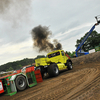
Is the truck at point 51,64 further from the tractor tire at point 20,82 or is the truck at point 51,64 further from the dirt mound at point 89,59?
the dirt mound at point 89,59

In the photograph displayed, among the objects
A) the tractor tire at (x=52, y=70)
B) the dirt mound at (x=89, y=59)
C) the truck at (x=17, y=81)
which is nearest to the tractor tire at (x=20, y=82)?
the truck at (x=17, y=81)

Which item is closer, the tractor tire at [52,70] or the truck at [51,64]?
the tractor tire at [52,70]

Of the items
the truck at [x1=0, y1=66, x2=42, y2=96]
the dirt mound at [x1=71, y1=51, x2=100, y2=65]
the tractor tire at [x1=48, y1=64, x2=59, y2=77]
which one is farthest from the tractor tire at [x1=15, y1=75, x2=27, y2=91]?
the dirt mound at [x1=71, y1=51, x2=100, y2=65]

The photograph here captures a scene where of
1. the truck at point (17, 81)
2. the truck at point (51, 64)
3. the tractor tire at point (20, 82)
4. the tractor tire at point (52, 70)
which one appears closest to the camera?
the truck at point (17, 81)

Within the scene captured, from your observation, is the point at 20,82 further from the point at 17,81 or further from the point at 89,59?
the point at 89,59

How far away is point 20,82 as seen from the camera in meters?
6.73

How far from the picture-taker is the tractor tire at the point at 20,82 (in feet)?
21.0

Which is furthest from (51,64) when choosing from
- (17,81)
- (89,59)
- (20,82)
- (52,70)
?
(89,59)

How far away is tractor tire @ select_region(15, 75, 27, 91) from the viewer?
253 inches

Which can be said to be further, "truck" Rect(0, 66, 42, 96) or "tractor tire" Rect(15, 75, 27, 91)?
"tractor tire" Rect(15, 75, 27, 91)

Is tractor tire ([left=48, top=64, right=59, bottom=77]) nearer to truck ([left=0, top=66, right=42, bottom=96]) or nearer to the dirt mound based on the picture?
truck ([left=0, top=66, right=42, bottom=96])

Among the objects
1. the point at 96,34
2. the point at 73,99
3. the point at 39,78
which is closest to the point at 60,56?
the point at 39,78

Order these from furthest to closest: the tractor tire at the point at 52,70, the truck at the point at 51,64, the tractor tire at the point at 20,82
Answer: the truck at the point at 51,64, the tractor tire at the point at 52,70, the tractor tire at the point at 20,82

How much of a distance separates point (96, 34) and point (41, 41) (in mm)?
40017
